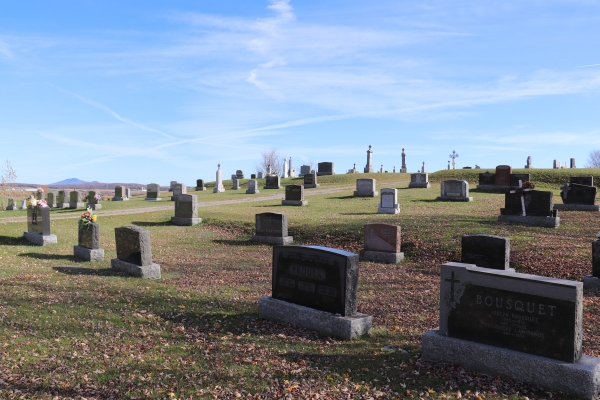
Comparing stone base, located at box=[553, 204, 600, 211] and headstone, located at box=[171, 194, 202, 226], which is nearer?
stone base, located at box=[553, 204, 600, 211]

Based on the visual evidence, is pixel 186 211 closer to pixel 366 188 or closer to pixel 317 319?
pixel 366 188

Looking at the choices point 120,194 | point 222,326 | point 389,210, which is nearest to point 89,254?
point 222,326

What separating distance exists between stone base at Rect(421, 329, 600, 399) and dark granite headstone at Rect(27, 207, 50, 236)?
1605cm

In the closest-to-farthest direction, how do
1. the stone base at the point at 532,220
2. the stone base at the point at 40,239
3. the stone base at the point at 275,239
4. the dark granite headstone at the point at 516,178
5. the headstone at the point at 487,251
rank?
the headstone at the point at 487,251 → the stone base at the point at 40,239 → the stone base at the point at 532,220 → the stone base at the point at 275,239 → the dark granite headstone at the point at 516,178

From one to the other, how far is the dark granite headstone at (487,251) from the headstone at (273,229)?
27.4 feet

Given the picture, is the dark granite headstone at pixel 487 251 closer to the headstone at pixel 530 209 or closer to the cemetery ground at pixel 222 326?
the cemetery ground at pixel 222 326

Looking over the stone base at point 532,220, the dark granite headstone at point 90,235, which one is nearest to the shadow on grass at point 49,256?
the dark granite headstone at point 90,235

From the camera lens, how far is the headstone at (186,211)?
24156 millimetres

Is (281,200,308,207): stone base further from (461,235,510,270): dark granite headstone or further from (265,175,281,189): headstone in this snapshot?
(461,235,510,270): dark granite headstone

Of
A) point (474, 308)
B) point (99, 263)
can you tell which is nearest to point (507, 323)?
point (474, 308)

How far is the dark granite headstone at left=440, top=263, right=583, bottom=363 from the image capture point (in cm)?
568

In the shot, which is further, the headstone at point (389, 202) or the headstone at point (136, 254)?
the headstone at point (389, 202)

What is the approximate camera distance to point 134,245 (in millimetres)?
13047

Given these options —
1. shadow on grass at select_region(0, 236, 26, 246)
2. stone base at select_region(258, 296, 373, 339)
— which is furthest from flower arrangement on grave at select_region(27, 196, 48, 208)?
stone base at select_region(258, 296, 373, 339)
